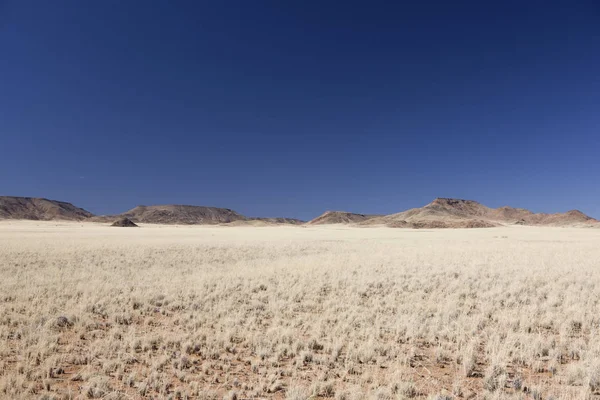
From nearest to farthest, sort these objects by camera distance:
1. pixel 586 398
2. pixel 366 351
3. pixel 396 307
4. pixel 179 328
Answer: pixel 586 398, pixel 366 351, pixel 179 328, pixel 396 307

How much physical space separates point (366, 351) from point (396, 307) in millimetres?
4363

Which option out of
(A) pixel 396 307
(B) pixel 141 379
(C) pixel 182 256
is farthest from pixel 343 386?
(C) pixel 182 256

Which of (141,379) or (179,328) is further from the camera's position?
(179,328)

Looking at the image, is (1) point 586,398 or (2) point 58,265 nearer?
(1) point 586,398

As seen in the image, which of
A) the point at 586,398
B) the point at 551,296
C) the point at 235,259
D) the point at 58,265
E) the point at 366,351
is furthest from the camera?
the point at 235,259

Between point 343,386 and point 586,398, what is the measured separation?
4.15m

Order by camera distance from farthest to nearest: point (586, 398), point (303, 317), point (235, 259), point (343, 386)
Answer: point (235, 259) → point (303, 317) → point (343, 386) → point (586, 398)

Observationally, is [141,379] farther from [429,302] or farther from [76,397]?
[429,302]

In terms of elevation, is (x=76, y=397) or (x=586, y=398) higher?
(x=586, y=398)

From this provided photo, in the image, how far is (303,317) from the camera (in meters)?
10.5

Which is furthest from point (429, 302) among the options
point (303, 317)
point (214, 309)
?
point (214, 309)

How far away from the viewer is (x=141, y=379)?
21.1ft

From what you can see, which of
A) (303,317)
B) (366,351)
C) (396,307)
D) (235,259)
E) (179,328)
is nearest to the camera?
(366,351)

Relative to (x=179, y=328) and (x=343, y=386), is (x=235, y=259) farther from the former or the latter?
(x=343, y=386)
